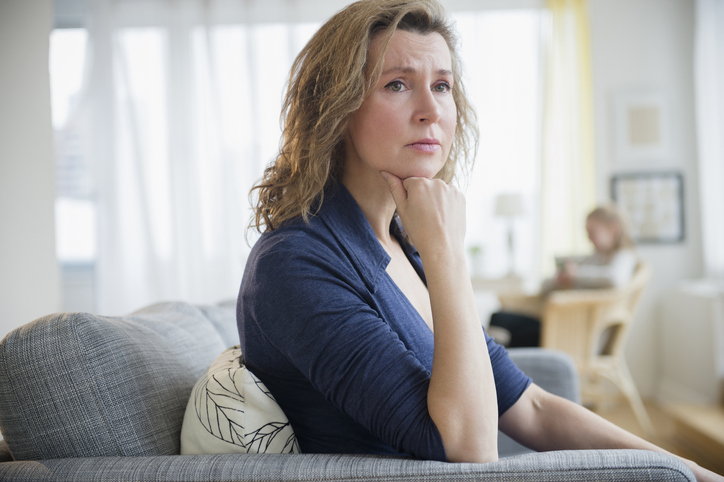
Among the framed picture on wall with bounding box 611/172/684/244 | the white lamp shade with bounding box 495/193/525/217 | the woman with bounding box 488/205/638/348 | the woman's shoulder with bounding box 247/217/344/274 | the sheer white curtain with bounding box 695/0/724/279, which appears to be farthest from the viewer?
the framed picture on wall with bounding box 611/172/684/244

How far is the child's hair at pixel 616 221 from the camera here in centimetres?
347

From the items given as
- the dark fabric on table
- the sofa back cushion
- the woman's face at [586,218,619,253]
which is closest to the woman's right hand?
the sofa back cushion

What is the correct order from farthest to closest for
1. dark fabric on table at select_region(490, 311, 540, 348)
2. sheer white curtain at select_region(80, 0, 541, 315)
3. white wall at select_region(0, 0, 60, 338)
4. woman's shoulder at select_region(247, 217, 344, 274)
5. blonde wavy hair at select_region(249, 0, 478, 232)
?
sheer white curtain at select_region(80, 0, 541, 315), dark fabric on table at select_region(490, 311, 540, 348), white wall at select_region(0, 0, 60, 338), blonde wavy hair at select_region(249, 0, 478, 232), woman's shoulder at select_region(247, 217, 344, 274)

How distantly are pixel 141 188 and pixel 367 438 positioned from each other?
3.93 meters

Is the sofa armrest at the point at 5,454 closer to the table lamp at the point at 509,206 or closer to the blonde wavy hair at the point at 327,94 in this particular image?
the blonde wavy hair at the point at 327,94

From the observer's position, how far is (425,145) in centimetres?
97

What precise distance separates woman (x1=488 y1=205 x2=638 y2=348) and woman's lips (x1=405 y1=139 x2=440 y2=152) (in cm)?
257

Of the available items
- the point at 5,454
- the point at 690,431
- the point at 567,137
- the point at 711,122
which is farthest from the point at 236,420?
the point at 711,122

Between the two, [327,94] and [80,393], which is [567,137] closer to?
[327,94]

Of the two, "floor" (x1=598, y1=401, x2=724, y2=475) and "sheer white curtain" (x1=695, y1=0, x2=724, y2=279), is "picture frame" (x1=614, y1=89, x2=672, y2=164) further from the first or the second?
"floor" (x1=598, y1=401, x2=724, y2=475)

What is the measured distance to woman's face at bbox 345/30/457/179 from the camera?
3.14ft

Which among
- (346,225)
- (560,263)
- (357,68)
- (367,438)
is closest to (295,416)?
(367,438)

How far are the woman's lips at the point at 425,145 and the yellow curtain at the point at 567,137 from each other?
11.4 feet

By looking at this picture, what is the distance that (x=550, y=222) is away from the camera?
4207 millimetres
